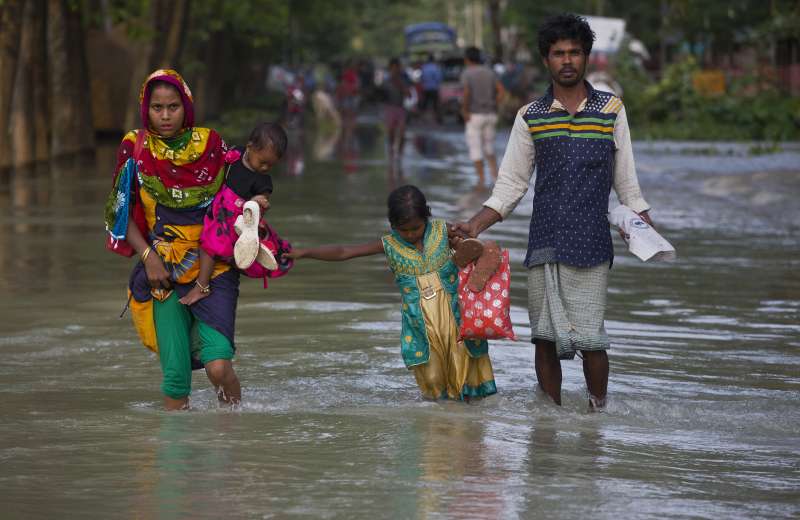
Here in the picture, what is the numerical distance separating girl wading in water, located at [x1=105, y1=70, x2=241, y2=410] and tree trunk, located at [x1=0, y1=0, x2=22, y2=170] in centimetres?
1654

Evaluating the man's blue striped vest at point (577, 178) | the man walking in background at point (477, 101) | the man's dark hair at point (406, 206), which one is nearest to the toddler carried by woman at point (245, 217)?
the man's dark hair at point (406, 206)

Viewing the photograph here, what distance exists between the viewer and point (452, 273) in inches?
262

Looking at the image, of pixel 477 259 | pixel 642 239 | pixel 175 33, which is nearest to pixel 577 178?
pixel 642 239

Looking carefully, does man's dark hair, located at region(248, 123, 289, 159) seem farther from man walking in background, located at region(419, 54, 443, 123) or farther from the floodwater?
man walking in background, located at region(419, 54, 443, 123)

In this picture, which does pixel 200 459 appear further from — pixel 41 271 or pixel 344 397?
pixel 41 271

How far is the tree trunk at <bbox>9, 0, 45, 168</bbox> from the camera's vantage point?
24219 millimetres

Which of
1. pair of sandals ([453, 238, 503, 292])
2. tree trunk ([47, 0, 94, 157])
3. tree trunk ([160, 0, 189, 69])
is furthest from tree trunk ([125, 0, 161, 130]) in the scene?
pair of sandals ([453, 238, 503, 292])

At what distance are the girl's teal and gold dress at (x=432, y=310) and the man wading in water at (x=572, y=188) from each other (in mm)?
224

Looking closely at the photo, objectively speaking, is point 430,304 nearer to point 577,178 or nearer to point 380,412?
point 380,412

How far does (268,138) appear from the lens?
6.07m

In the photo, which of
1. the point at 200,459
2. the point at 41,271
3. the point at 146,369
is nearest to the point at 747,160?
the point at 41,271

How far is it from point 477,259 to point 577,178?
1.90ft

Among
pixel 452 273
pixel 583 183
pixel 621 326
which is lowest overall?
pixel 621 326

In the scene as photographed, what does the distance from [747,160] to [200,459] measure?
19.4 m
